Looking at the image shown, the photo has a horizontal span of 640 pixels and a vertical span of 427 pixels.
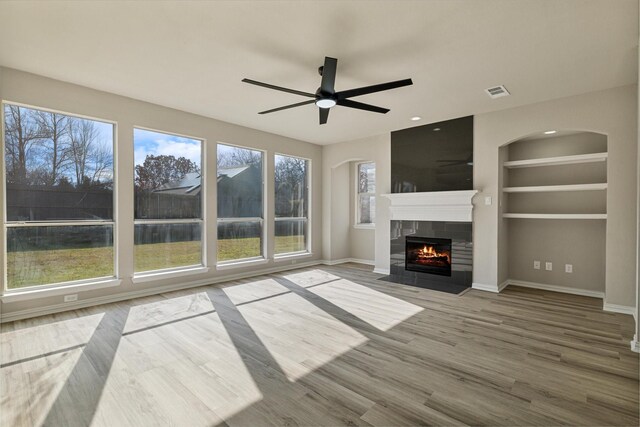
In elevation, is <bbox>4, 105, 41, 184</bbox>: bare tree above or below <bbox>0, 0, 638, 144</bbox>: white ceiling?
below

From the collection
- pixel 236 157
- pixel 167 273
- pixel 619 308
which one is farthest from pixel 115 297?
pixel 619 308

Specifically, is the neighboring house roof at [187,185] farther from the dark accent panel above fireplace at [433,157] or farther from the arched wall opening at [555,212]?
the arched wall opening at [555,212]

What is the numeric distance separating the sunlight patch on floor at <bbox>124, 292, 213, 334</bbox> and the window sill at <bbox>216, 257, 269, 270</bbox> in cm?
94

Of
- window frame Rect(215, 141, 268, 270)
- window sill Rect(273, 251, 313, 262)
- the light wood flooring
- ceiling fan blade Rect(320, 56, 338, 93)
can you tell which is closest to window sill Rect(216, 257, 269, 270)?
window frame Rect(215, 141, 268, 270)

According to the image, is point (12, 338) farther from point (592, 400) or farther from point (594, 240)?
point (594, 240)

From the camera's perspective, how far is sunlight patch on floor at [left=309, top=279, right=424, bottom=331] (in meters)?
3.57

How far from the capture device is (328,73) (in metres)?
2.82

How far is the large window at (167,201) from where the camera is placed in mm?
4566

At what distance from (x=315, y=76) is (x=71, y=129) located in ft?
10.7

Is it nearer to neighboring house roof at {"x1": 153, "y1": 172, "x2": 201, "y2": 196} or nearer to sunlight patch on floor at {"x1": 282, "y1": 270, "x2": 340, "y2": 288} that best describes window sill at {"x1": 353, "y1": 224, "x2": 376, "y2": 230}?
sunlight patch on floor at {"x1": 282, "y1": 270, "x2": 340, "y2": 288}

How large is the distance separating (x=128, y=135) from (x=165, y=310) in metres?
2.52

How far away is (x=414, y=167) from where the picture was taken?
5730 mm

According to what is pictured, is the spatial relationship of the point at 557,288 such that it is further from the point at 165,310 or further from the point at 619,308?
the point at 165,310

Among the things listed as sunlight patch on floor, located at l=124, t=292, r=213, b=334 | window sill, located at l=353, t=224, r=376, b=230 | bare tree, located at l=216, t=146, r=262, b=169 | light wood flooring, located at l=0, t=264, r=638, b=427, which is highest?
bare tree, located at l=216, t=146, r=262, b=169
